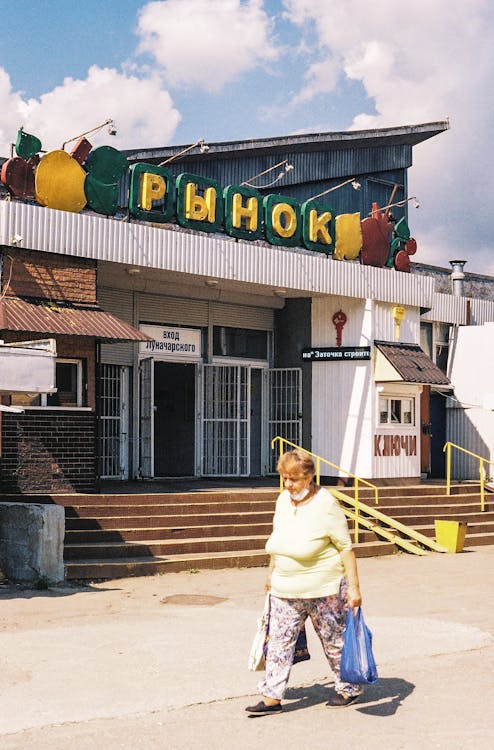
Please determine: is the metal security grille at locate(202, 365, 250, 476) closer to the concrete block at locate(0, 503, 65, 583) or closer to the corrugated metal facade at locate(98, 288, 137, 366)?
the corrugated metal facade at locate(98, 288, 137, 366)

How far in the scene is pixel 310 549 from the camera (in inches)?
246

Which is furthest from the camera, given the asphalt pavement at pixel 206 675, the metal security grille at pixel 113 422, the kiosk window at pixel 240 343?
the kiosk window at pixel 240 343

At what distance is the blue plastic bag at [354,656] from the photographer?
20.6 ft

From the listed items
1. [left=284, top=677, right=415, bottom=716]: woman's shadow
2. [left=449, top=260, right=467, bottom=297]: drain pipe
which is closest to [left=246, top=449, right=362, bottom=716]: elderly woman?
[left=284, top=677, right=415, bottom=716]: woman's shadow

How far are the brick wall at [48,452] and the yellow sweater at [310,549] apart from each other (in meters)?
9.37

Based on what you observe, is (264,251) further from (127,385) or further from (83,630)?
(83,630)

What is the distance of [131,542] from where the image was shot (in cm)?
1399

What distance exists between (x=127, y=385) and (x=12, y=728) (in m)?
14.1

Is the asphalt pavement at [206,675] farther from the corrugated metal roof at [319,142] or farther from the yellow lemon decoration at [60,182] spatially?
the corrugated metal roof at [319,142]

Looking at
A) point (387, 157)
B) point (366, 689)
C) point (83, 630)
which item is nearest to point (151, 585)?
point (83, 630)

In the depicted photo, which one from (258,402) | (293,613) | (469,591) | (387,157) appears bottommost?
(469,591)

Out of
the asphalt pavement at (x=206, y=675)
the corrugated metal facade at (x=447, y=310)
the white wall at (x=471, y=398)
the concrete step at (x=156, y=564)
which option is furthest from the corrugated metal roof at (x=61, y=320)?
the white wall at (x=471, y=398)

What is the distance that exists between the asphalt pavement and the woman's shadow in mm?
13

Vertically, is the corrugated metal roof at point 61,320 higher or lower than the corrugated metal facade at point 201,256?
lower
